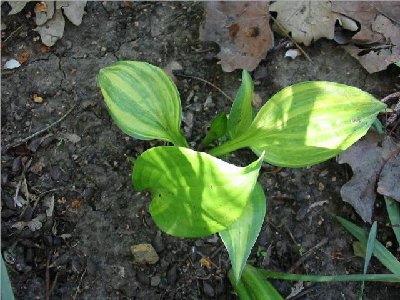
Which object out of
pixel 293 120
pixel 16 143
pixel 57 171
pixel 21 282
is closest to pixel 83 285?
pixel 21 282

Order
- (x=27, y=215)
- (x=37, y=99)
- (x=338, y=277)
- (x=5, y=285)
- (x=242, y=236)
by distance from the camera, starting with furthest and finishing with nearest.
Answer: (x=37, y=99)
(x=27, y=215)
(x=338, y=277)
(x=242, y=236)
(x=5, y=285)

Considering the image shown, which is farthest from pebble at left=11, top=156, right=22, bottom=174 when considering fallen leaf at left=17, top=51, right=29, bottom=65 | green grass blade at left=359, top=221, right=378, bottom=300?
green grass blade at left=359, top=221, right=378, bottom=300

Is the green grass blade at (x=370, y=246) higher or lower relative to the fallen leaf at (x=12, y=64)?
lower

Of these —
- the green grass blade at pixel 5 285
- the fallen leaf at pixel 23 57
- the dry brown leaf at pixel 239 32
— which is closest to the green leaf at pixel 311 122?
the dry brown leaf at pixel 239 32

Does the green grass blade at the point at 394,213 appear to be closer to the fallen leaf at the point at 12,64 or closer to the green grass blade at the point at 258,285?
the green grass blade at the point at 258,285

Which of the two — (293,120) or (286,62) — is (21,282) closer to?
(293,120)

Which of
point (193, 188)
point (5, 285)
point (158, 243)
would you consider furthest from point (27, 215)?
point (193, 188)

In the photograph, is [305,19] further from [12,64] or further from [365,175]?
[12,64]
